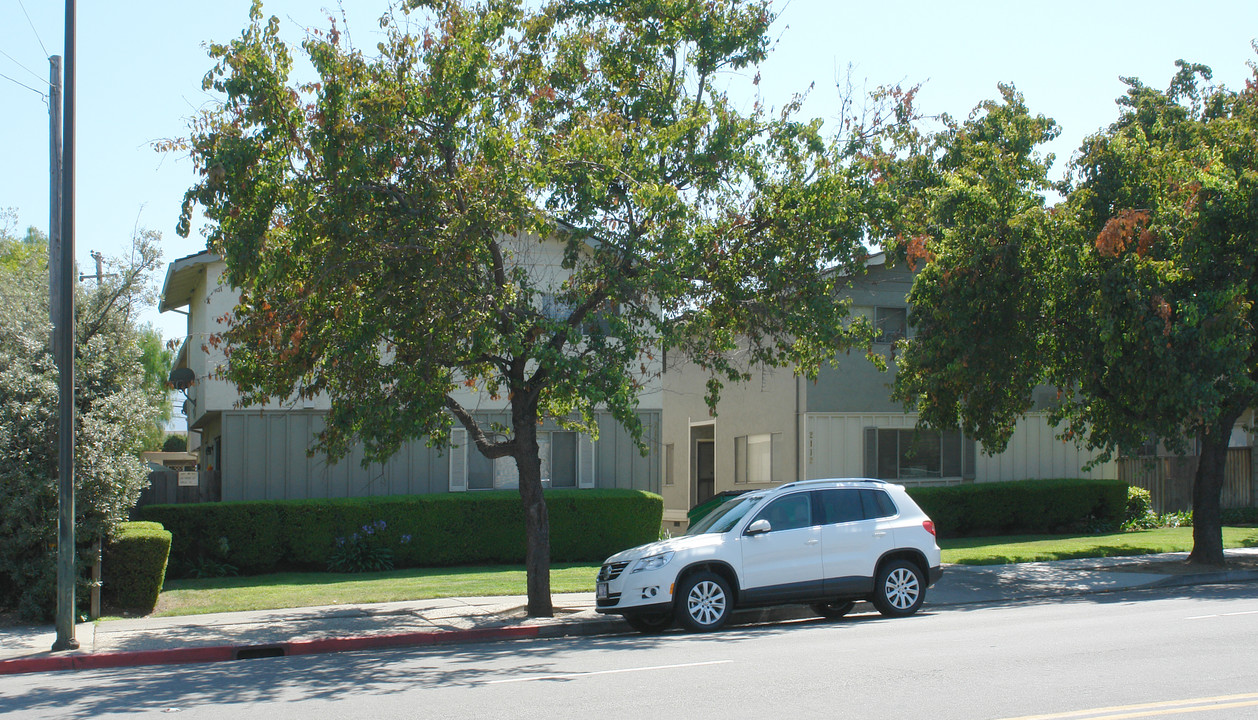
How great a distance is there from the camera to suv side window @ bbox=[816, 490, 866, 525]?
13.3 meters

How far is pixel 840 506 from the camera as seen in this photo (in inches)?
526

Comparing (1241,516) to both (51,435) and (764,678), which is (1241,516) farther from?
(51,435)

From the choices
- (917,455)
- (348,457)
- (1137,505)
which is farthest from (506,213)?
(1137,505)

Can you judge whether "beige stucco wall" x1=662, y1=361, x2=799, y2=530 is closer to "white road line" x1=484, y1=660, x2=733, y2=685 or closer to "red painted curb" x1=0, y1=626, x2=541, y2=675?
"red painted curb" x1=0, y1=626, x2=541, y2=675

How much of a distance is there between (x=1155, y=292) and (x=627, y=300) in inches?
321

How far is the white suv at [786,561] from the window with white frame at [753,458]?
12408 millimetres

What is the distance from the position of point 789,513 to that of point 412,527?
31.4 ft

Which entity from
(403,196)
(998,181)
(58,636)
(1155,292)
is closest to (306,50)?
(403,196)

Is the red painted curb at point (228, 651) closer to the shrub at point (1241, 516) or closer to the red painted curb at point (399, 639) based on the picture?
the red painted curb at point (399, 639)

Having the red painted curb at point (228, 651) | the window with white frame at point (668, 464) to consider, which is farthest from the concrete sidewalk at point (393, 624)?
the window with white frame at point (668, 464)

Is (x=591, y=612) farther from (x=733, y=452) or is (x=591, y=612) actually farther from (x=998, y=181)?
(x=733, y=452)

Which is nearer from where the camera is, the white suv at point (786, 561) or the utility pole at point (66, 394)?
the utility pole at point (66, 394)

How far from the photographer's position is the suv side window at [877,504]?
13.5m

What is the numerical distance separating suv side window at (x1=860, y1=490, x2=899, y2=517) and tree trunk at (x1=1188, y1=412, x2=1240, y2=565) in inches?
285
